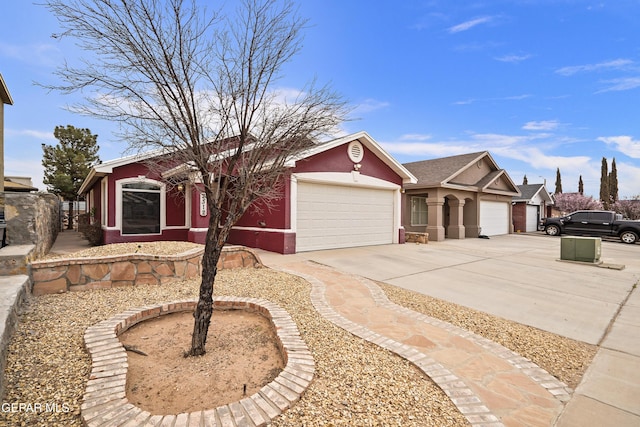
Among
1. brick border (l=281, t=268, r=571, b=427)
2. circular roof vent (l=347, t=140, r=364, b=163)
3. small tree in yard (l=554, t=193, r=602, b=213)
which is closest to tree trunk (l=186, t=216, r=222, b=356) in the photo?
brick border (l=281, t=268, r=571, b=427)

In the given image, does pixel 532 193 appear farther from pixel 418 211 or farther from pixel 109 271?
pixel 109 271

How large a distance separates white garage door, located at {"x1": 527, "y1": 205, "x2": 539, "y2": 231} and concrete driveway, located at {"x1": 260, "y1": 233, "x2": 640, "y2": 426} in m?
13.3

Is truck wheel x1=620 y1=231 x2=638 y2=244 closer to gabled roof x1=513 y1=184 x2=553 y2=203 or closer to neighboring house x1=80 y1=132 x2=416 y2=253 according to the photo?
gabled roof x1=513 y1=184 x2=553 y2=203

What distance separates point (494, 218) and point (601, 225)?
5.24 meters

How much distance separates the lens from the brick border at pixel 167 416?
6.24 feet

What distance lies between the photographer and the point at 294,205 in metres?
9.75

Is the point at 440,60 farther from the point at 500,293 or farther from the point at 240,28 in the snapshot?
the point at 240,28

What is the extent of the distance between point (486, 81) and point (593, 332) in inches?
537

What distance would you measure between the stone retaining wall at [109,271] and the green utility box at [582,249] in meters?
10.9

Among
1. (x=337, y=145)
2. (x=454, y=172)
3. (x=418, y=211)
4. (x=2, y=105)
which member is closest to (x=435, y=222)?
(x=418, y=211)

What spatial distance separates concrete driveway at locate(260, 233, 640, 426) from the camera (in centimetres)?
269

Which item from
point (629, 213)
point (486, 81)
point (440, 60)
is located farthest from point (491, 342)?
point (629, 213)

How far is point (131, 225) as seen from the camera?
36.0ft

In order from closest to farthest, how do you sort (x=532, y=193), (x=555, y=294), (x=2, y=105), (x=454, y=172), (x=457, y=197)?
(x=555, y=294) < (x=2, y=105) < (x=454, y=172) < (x=457, y=197) < (x=532, y=193)
